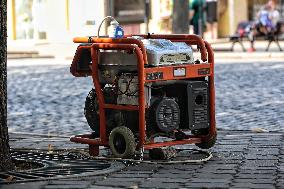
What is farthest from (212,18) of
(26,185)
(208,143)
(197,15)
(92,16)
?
(26,185)

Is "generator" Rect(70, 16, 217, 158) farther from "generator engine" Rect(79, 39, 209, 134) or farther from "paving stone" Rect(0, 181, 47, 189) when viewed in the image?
"paving stone" Rect(0, 181, 47, 189)

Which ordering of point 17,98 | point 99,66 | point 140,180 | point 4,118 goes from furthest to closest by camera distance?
point 17,98
point 99,66
point 4,118
point 140,180

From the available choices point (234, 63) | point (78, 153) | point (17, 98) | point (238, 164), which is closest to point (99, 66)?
point (78, 153)

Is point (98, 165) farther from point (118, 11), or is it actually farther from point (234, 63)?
point (118, 11)

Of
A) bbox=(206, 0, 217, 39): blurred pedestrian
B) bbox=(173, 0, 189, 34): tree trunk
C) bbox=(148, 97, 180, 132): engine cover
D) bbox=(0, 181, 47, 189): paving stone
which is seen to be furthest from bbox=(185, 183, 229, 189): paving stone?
bbox=(206, 0, 217, 39): blurred pedestrian

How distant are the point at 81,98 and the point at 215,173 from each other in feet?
30.0

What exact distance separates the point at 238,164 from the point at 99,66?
1.52 metres

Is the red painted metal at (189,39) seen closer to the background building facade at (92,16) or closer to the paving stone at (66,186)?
the paving stone at (66,186)

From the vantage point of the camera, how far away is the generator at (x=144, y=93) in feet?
29.0

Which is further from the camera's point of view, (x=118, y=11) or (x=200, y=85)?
(x=118, y=11)

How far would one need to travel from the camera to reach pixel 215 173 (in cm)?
820

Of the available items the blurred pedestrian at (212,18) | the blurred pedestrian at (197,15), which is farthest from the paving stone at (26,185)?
the blurred pedestrian at (212,18)

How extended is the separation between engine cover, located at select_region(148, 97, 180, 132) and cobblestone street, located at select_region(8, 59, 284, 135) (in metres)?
3.11

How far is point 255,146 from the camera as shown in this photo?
9953 mm
